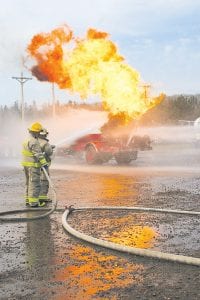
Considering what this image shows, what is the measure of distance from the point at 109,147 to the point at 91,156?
1.33 metres

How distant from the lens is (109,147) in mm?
20250

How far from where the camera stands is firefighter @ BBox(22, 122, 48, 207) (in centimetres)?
951

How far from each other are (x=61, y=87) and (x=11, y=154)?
14.0m

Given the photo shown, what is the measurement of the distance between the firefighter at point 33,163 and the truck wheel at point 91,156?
10918 mm

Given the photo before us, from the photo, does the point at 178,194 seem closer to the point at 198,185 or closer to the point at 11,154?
the point at 198,185

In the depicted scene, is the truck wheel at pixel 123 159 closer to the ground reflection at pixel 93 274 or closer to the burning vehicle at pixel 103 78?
the burning vehicle at pixel 103 78

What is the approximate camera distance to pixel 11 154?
31.7 metres

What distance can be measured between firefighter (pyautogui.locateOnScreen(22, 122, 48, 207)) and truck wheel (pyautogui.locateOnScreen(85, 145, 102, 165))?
35.8ft

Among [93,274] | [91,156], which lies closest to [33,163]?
[93,274]

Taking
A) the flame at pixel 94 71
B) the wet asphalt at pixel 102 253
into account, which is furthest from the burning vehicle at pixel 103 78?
the wet asphalt at pixel 102 253

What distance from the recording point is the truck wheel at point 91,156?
20.9 meters

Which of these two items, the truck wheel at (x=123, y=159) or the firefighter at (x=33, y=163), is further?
the truck wheel at (x=123, y=159)

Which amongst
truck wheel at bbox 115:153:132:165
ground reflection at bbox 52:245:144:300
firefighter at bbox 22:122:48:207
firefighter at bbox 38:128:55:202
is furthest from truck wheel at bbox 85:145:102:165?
ground reflection at bbox 52:245:144:300

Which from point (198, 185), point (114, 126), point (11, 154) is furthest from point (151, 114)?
point (198, 185)
